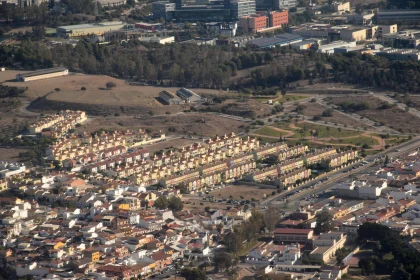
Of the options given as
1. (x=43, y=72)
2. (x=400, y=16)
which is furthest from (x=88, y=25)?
(x=400, y=16)

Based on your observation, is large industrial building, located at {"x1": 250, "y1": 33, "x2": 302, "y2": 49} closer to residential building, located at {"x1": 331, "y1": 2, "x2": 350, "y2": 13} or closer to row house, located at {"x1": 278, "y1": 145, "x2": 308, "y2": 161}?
residential building, located at {"x1": 331, "y1": 2, "x2": 350, "y2": 13}

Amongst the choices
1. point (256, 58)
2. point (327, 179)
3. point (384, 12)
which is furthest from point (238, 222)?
point (384, 12)

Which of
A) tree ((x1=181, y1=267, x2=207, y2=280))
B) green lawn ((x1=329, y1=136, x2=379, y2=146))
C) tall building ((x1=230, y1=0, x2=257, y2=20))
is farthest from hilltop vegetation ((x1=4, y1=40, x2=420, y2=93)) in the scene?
tree ((x1=181, y1=267, x2=207, y2=280))

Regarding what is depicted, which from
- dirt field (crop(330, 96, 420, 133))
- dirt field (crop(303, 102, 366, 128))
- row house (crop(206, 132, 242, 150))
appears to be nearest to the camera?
row house (crop(206, 132, 242, 150))

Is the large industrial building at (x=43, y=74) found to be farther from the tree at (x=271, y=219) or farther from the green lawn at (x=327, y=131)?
the tree at (x=271, y=219)

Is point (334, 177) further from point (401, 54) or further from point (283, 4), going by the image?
point (283, 4)

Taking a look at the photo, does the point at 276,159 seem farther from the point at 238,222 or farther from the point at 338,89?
the point at 338,89
